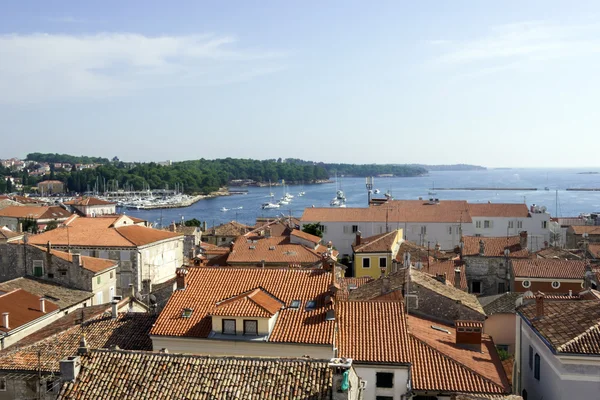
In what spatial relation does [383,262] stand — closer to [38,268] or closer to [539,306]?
[38,268]

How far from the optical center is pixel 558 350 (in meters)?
12.5

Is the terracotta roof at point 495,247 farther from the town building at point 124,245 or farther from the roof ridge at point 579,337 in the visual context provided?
the roof ridge at point 579,337

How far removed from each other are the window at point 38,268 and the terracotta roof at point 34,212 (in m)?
54.6

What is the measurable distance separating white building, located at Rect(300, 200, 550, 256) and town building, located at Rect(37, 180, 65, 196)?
139819 millimetres

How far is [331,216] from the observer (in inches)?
2034

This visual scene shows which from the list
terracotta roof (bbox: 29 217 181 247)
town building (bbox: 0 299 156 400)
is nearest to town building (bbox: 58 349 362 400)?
town building (bbox: 0 299 156 400)

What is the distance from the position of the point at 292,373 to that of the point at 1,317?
497 inches

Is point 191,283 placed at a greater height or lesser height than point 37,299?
greater

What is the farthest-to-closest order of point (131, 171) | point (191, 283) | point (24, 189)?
point (131, 171)
point (24, 189)
point (191, 283)

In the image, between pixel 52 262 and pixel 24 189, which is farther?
pixel 24 189

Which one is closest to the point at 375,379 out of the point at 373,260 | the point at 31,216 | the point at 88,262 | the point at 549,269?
the point at 549,269

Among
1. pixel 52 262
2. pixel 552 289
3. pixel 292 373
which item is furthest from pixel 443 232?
pixel 292 373

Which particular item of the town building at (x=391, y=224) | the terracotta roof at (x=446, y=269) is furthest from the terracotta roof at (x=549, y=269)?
the town building at (x=391, y=224)

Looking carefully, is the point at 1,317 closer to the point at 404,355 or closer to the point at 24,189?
the point at 404,355
